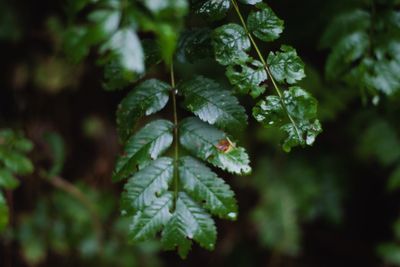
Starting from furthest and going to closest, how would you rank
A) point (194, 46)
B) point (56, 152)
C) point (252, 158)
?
point (252, 158) < point (56, 152) < point (194, 46)

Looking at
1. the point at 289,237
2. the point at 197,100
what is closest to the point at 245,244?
the point at 289,237

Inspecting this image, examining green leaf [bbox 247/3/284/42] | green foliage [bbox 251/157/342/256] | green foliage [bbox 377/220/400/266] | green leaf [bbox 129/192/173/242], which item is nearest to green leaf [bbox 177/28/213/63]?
green leaf [bbox 247/3/284/42]

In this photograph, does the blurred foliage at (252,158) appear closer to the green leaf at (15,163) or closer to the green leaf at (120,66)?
the green leaf at (15,163)

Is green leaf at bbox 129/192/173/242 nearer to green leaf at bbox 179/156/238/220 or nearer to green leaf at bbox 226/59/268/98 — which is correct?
green leaf at bbox 179/156/238/220

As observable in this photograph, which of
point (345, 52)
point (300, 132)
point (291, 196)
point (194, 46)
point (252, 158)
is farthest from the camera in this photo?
point (252, 158)

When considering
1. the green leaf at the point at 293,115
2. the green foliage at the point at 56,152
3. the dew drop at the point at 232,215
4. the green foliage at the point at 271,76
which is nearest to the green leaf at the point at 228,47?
the green foliage at the point at 271,76

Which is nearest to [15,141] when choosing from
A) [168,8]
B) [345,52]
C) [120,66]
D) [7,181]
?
[7,181]

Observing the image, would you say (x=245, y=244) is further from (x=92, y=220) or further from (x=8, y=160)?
(x=8, y=160)

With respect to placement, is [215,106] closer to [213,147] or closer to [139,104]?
[213,147]
